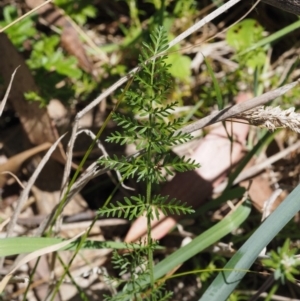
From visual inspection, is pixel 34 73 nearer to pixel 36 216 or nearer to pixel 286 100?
pixel 36 216

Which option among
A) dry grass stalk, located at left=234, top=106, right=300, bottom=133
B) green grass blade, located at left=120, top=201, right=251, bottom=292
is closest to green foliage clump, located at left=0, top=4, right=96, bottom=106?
green grass blade, located at left=120, top=201, right=251, bottom=292

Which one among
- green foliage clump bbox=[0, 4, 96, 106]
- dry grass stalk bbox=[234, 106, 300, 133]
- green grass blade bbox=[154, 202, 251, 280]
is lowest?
green grass blade bbox=[154, 202, 251, 280]

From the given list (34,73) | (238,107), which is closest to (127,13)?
(34,73)

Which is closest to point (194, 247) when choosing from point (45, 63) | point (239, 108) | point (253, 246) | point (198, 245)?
point (198, 245)

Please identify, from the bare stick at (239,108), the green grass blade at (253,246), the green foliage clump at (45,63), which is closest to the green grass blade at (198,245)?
the green grass blade at (253,246)

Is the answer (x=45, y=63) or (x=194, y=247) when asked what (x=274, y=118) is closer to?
(x=194, y=247)

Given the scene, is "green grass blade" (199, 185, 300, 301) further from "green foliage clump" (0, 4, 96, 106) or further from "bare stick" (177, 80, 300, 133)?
"green foliage clump" (0, 4, 96, 106)
